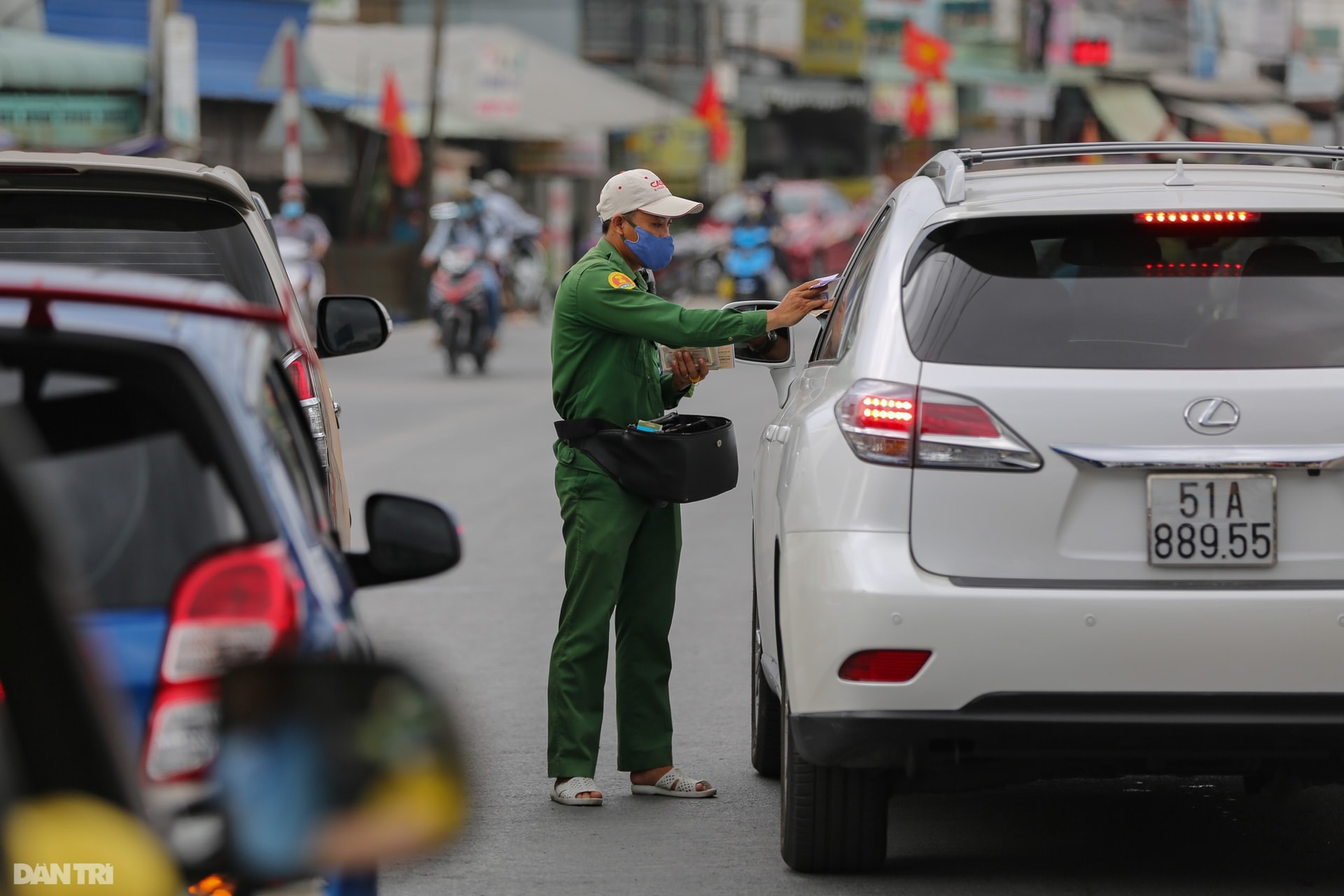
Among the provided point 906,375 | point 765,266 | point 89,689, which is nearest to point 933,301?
point 906,375

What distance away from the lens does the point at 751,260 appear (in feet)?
107

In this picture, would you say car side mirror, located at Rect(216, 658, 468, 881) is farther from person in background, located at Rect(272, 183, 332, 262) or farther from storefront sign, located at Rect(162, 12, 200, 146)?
storefront sign, located at Rect(162, 12, 200, 146)

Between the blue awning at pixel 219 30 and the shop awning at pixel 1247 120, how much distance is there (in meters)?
45.6

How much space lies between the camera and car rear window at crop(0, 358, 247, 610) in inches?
114

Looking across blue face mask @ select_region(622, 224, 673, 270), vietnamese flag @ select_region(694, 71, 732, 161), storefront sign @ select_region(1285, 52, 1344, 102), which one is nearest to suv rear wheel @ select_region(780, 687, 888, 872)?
blue face mask @ select_region(622, 224, 673, 270)

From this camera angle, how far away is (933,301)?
4.87 meters

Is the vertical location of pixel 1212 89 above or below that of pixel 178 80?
above

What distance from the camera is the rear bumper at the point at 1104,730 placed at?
4590 millimetres

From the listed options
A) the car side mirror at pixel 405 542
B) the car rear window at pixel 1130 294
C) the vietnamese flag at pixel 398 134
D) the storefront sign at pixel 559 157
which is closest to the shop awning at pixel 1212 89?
the storefront sign at pixel 559 157

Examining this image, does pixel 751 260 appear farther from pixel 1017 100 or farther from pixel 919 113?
pixel 1017 100

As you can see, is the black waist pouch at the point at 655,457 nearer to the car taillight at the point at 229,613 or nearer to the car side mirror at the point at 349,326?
the car side mirror at the point at 349,326

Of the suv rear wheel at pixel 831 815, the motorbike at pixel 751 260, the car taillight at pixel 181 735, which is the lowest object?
the motorbike at pixel 751 260

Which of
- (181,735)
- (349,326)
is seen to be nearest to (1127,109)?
(349,326)

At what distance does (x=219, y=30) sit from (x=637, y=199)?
32.6 meters
